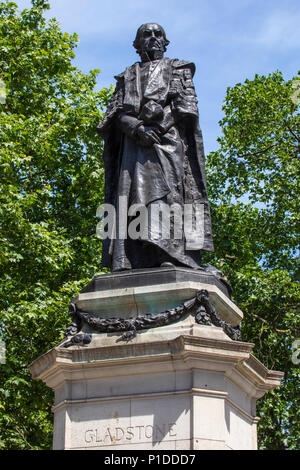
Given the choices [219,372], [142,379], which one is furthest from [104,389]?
[219,372]

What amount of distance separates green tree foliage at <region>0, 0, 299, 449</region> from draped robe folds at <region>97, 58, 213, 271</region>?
858 centimetres

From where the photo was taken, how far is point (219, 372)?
348 inches

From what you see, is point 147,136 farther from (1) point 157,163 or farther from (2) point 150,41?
(2) point 150,41

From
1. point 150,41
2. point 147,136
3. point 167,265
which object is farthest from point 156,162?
point 150,41

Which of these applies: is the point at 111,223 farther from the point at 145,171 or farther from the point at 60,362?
the point at 60,362

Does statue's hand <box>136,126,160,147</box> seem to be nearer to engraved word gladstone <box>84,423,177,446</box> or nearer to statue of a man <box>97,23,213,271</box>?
statue of a man <box>97,23,213,271</box>

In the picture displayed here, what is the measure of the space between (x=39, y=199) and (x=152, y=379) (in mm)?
14429

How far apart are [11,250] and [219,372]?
37.5ft

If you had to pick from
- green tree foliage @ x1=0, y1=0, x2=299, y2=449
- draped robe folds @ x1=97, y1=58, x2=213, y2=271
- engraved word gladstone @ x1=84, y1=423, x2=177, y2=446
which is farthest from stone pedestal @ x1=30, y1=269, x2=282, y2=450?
green tree foliage @ x1=0, y1=0, x2=299, y2=449

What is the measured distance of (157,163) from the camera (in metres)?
10.4

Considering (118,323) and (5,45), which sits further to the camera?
(5,45)

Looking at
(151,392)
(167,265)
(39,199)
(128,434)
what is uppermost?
(39,199)

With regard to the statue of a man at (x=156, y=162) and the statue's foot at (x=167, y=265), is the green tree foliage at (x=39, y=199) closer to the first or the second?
the statue of a man at (x=156, y=162)
